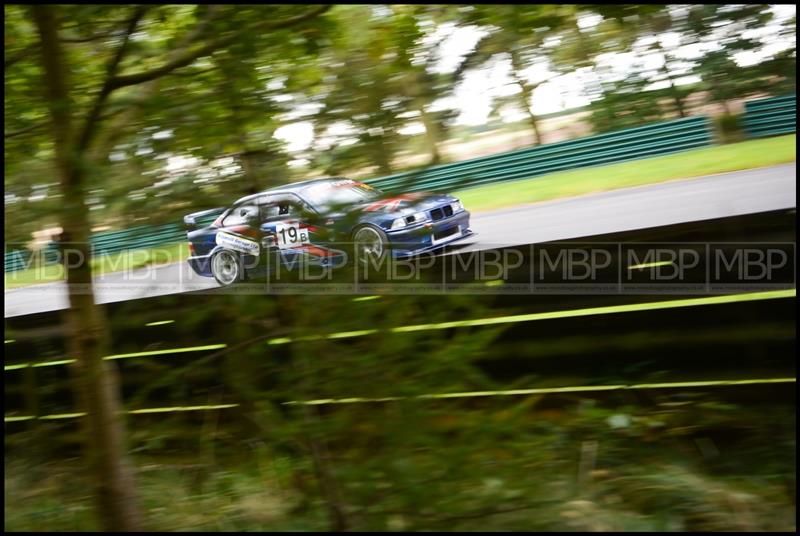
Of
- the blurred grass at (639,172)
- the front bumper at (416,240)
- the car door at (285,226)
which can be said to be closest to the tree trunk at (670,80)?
the front bumper at (416,240)

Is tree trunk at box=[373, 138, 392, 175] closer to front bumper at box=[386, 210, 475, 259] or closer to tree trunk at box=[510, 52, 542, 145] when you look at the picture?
front bumper at box=[386, 210, 475, 259]

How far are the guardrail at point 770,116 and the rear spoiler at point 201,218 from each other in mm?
3109

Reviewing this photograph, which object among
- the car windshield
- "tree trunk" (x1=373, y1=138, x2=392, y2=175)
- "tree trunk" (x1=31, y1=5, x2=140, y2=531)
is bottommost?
"tree trunk" (x1=31, y1=5, x2=140, y2=531)

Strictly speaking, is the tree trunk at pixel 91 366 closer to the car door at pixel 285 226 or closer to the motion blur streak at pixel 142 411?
the motion blur streak at pixel 142 411

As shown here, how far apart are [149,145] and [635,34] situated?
2.21 m

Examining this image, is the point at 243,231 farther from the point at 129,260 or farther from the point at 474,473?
the point at 474,473

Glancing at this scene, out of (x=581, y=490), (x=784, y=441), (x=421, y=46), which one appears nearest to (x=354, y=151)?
(x=421, y=46)

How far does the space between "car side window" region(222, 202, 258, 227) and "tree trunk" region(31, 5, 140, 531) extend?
0.55m

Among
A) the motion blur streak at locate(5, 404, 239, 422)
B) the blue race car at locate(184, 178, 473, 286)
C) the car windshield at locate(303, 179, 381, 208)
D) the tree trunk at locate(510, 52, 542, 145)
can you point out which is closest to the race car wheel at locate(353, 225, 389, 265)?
the blue race car at locate(184, 178, 473, 286)

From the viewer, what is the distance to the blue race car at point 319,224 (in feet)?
8.31

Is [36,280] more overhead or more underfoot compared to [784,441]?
more overhead

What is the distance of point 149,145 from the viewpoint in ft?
9.11

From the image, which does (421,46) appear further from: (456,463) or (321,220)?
(456,463)

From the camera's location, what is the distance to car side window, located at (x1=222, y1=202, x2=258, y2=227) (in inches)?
104
